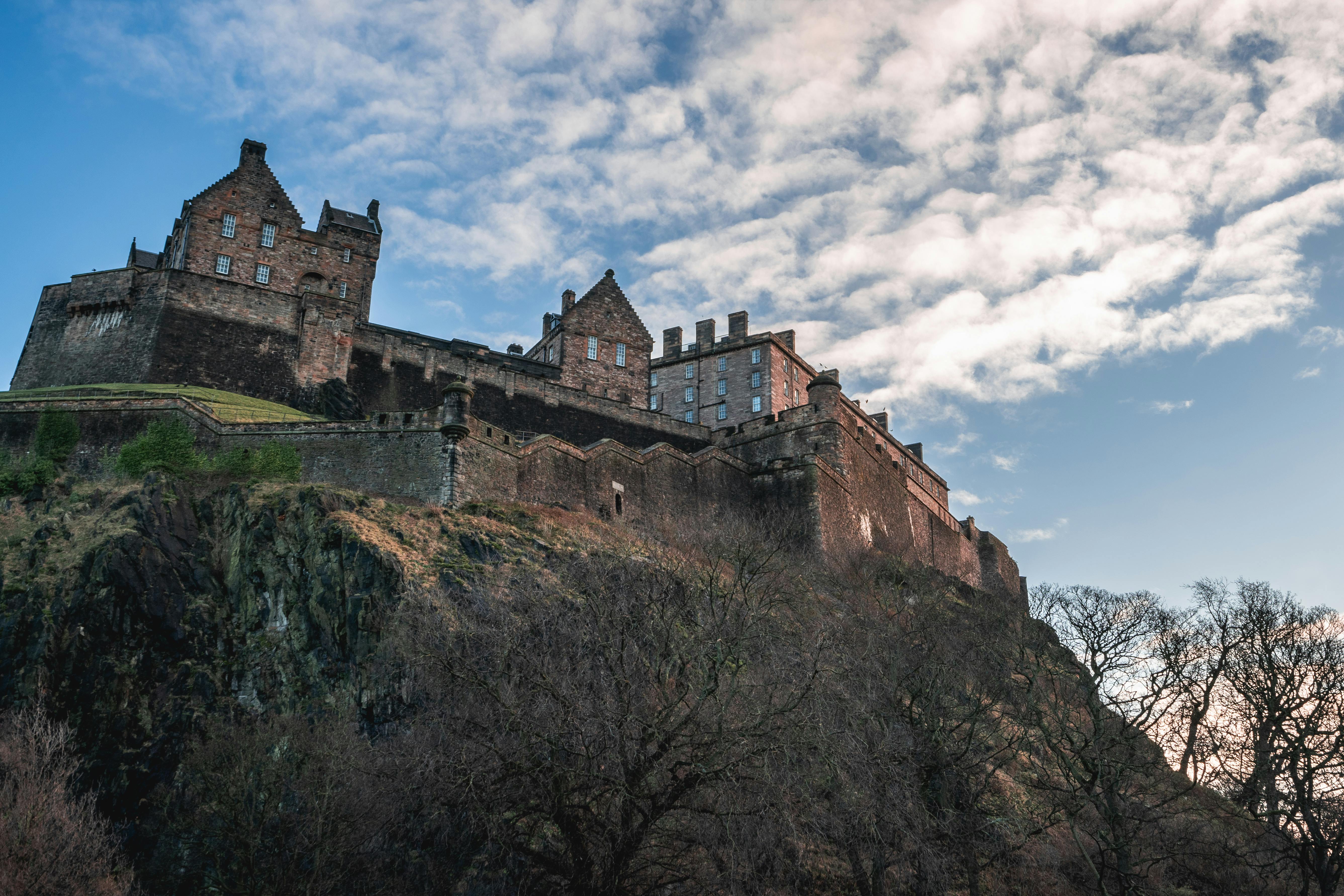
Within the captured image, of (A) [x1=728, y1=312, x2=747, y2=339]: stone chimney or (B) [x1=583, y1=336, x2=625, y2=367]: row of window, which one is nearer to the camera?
(B) [x1=583, y1=336, x2=625, y2=367]: row of window

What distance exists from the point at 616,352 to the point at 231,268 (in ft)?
55.2


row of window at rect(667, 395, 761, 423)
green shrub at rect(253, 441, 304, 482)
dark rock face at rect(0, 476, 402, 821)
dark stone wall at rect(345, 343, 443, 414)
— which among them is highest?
row of window at rect(667, 395, 761, 423)

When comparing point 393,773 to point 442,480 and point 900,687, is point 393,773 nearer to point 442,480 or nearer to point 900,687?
point 900,687

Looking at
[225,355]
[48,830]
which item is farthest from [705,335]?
[48,830]

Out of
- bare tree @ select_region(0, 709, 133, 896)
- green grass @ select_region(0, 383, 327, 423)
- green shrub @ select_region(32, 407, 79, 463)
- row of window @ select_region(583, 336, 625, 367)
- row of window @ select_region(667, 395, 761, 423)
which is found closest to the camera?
bare tree @ select_region(0, 709, 133, 896)

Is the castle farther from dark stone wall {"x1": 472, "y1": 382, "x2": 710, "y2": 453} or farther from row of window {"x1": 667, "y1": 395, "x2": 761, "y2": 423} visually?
row of window {"x1": 667, "y1": 395, "x2": 761, "y2": 423}

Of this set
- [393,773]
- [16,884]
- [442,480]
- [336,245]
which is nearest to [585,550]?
[442,480]

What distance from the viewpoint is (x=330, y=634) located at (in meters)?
26.2

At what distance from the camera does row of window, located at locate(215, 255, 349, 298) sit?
44062mm

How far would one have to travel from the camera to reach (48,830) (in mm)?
20188

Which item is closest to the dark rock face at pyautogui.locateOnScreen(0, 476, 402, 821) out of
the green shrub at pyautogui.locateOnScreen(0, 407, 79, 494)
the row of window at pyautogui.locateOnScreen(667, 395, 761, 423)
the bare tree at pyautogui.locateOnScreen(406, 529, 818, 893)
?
the green shrub at pyautogui.locateOnScreen(0, 407, 79, 494)

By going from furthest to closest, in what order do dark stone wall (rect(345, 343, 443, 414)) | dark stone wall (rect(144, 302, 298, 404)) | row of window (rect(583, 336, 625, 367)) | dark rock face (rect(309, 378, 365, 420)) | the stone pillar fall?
row of window (rect(583, 336, 625, 367)) < dark stone wall (rect(345, 343, 443, 414)) < dark stone wall (rect(144, 302, 298, 404)) < dark rock face (rect(309, 378, 365, 420)) < the stone pillar

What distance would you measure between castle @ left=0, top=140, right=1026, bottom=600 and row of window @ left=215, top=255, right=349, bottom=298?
85 mm

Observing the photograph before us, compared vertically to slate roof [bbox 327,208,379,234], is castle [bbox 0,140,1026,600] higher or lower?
lower
